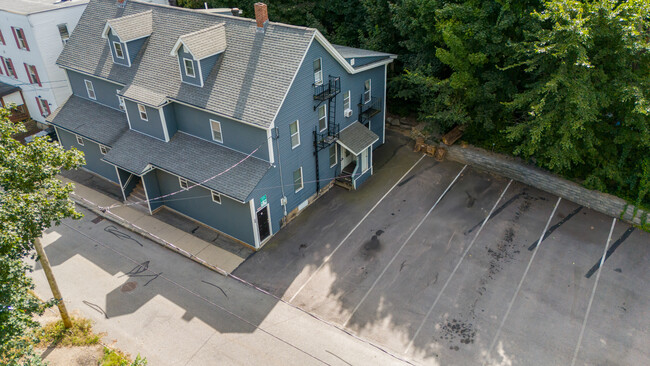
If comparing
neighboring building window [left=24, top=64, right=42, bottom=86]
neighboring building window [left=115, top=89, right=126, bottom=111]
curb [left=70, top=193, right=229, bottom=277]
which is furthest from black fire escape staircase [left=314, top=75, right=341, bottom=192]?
neighboring building window [left=24, top=64, right=42, bottom=86]

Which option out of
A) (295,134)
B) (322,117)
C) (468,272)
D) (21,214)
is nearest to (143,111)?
(295,134)

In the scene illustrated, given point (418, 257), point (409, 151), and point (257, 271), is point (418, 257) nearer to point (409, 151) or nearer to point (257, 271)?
point (257, 271)

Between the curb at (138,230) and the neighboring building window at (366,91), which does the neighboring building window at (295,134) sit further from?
the curb at (138,230)

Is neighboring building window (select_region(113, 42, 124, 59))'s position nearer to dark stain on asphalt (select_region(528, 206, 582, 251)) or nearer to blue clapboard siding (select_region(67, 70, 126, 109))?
blue clapboard siding (select_region(67, 70, 126, 109))

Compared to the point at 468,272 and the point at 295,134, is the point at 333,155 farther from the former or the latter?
the point at 468,272

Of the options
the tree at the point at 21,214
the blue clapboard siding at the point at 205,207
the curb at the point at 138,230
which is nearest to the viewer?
the tree at the point at 21,214

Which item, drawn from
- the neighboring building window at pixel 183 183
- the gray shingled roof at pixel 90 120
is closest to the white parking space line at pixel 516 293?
the neighboring building window at pixel 183 183

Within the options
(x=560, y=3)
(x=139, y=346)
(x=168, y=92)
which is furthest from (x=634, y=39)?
(x=139, y=346)
